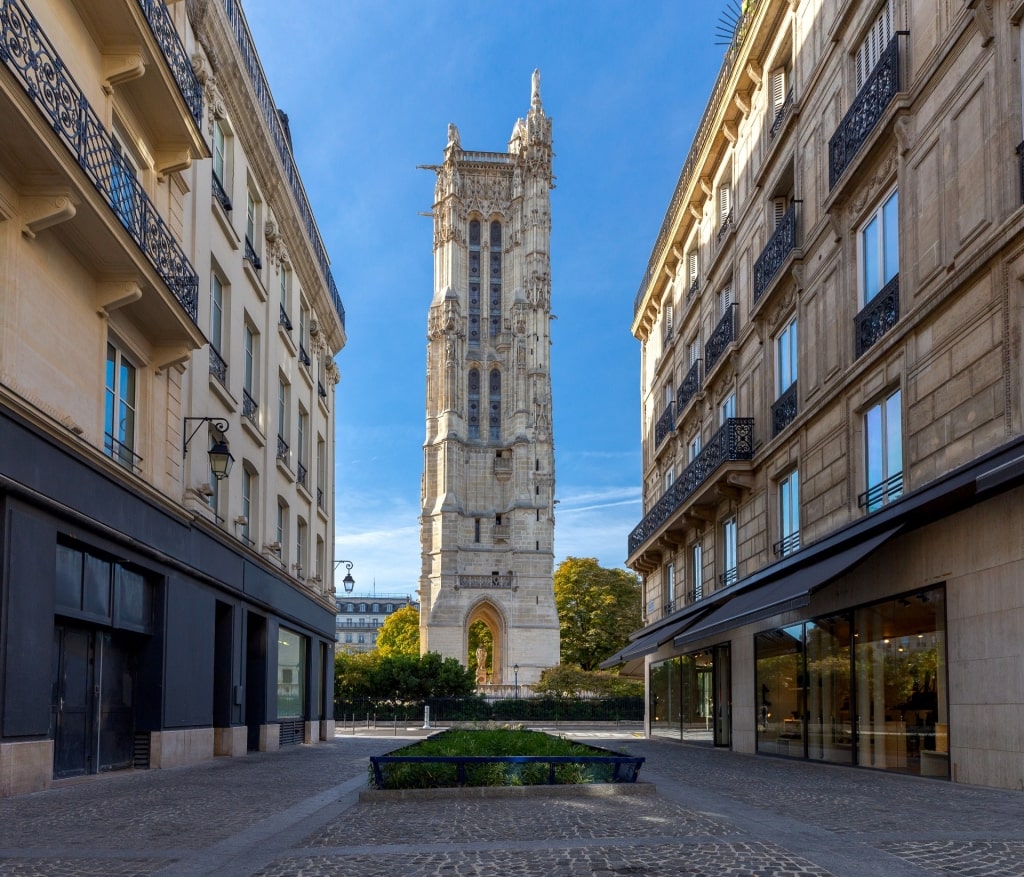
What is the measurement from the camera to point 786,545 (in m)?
21.0

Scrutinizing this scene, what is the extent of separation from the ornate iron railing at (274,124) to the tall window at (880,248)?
1161 cm

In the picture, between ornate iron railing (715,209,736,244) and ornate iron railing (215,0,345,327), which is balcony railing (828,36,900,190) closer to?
ornate iron railing (715,209,736,244)

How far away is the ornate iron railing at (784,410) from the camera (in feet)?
67.9

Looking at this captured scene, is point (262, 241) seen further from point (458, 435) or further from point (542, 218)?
point (542, 218)

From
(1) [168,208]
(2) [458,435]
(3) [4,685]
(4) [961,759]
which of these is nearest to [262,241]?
(1) [168,208]

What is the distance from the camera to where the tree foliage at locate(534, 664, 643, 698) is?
60.0m

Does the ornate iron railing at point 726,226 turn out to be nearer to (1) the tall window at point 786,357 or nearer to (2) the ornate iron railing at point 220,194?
(1) the tall window at point 786,357

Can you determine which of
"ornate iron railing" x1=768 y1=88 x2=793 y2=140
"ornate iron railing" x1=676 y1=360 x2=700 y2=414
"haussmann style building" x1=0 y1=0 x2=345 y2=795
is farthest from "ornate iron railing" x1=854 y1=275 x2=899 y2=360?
"ornate iron railing" x1=676 y1=360 x2=700 y2=414

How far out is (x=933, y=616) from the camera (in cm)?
1442

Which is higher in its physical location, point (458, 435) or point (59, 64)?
point (458, 435)

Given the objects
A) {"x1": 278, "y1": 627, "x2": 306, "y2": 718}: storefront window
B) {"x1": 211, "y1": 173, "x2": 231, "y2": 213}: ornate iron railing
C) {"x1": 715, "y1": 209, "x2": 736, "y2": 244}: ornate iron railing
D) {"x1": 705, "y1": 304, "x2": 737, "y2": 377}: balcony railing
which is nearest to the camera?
{"x1": 211, "y1": 173, "x2": 231, "y2": 213}: ornate iron railing

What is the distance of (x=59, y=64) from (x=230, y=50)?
10.2 m

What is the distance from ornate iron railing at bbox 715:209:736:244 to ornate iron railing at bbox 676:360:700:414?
10.9ft

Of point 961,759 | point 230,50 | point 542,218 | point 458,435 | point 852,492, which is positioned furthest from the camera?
point 542,218
